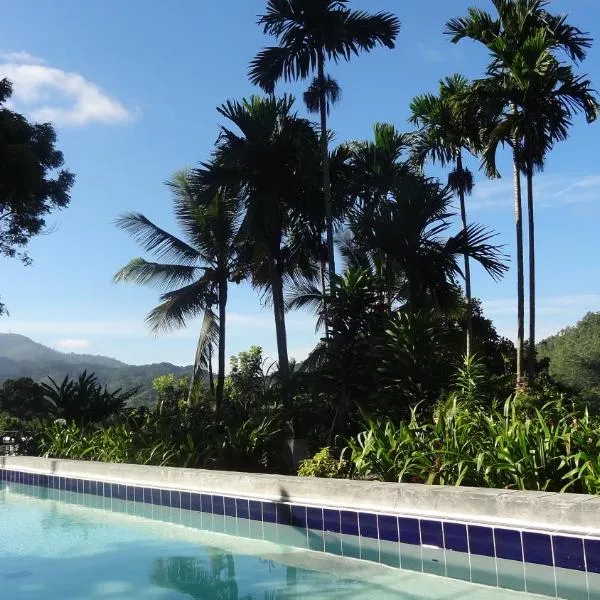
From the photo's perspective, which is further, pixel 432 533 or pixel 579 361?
pixel 579 361

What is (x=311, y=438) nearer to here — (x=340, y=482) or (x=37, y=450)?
(x=340, y=482)

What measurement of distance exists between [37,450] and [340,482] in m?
8.27

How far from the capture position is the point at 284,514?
5406mm

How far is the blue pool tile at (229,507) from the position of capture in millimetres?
5864

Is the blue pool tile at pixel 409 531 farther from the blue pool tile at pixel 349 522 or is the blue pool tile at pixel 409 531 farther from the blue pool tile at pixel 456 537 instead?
the blue pool tile at pixel 349 522

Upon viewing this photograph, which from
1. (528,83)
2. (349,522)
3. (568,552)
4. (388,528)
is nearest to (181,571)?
(349,522)

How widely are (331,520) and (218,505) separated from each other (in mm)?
1408

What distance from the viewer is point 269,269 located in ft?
46.3

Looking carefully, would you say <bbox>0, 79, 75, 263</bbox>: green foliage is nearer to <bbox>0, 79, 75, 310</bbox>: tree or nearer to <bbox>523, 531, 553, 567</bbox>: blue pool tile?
<bbox>0, 79, 75, 310</bbox>: tree

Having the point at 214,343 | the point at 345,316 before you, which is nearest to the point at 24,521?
the point at 345,316

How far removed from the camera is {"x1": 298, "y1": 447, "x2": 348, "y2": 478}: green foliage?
606 centimetres

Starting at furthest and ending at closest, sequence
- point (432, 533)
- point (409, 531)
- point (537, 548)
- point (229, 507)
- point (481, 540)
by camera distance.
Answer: point (229, 507)
point (409, 531)
point (432, 533)
point (481, 540)
point (537, 548)

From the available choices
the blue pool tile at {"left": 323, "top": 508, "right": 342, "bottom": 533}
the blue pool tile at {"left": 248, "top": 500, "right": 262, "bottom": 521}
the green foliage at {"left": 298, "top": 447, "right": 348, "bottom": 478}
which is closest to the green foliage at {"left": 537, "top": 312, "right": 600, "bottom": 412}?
the green foliage at {"left": 298, "top": 447, "right": 348, "bottom": 478}

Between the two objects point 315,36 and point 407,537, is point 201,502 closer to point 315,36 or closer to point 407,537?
point 407,537
